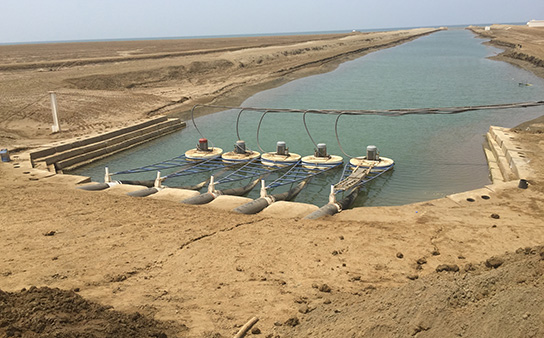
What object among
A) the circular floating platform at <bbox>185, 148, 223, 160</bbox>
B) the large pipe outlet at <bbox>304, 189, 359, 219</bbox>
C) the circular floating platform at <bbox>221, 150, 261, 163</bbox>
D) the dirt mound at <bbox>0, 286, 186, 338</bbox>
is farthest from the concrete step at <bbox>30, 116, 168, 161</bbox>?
the dirt mound at <bbox>0, 286, 186, 338</bbox>

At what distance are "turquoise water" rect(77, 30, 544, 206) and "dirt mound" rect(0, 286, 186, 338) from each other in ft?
35.8

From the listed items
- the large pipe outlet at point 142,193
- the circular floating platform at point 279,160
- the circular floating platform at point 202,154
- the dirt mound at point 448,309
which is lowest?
the circular floating platform at point 279,160

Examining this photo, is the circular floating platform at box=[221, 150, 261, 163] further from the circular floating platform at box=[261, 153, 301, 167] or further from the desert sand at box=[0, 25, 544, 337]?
the desert sand at box=[0, 25, 544, 337]

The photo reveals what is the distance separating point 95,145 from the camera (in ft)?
75.0

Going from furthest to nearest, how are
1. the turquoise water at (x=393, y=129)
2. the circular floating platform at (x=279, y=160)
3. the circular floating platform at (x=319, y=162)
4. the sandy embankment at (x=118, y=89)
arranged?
the sandy embankment at (x=118, y=89)
the circular floating platform at (x=279, y=160)
the circular floating platform at (x=319, y=162)
the turquoise water at (x=393, y=129)

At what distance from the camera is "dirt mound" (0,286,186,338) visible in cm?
578

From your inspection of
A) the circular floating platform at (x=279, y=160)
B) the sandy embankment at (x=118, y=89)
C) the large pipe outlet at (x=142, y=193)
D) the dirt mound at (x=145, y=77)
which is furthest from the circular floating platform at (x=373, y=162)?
the dirt mound at (x=145, y=77)

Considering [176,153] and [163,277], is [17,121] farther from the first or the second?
[163,277]

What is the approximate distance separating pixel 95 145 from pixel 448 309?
20351mm

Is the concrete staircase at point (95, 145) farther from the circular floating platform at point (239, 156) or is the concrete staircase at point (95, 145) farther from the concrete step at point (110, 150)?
the circular floating platform at point (239, 156)

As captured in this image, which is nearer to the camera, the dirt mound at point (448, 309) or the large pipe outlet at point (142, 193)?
the dirt mound at point (448, 309)

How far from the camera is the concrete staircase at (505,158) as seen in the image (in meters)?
16.0

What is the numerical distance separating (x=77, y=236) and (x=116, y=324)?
5154 millimetres

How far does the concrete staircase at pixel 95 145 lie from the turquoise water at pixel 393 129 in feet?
2.08
